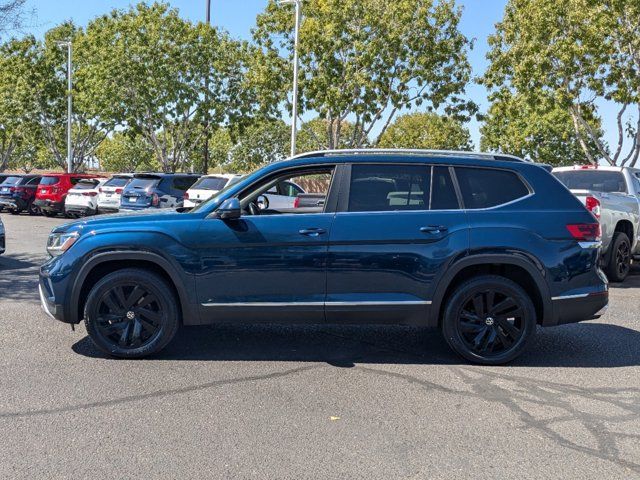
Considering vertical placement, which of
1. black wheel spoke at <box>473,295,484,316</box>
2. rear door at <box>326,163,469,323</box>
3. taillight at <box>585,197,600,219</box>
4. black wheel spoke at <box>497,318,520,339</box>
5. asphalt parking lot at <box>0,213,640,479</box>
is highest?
taillight at <box>585,197,600,219</box>

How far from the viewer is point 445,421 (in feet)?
14.6

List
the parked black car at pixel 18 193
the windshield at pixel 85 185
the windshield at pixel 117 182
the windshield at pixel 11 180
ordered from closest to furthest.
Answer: the windshield at pixel 117 182
the windshield at pixel 85 185
the parked black car at pixel 18 193
the windshield at pixel 11 180

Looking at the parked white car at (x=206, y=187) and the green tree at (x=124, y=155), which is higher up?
the green tree at (x=124, y=155)

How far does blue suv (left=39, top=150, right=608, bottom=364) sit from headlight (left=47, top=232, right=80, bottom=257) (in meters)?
0.01

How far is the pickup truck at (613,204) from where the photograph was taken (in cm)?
1077

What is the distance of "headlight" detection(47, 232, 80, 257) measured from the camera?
223 inches

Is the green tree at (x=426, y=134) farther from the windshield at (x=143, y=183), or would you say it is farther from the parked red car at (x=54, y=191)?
the windshield at (x=143, y=183)

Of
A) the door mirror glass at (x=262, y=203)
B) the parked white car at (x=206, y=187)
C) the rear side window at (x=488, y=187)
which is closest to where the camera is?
the rear side window at (x=488, y=187)

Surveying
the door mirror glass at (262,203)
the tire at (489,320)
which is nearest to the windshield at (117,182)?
the door mirror glass at (262,203)

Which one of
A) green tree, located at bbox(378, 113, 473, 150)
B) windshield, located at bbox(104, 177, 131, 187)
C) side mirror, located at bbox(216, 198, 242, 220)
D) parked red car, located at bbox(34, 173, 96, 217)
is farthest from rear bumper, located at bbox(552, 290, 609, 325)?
green tree, located at bbox(378, 113, 473, 150)

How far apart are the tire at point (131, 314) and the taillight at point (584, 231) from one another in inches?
134

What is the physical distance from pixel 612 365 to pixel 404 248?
7.05ft

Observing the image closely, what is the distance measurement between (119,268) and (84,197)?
61.0 feet

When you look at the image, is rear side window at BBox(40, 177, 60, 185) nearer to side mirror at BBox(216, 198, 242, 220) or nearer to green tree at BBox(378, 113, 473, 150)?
side mirror at BBox(216, 198, 242, 220)
